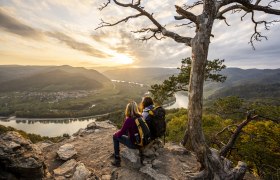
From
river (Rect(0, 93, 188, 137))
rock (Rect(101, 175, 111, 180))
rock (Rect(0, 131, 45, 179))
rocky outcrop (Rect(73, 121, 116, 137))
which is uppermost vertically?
rock (Rect(0, 131, 45, 179))

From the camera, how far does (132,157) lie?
773 cm

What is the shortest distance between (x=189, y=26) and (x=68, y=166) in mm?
7982

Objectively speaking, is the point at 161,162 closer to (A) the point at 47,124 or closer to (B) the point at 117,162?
(B) the point at 117,162

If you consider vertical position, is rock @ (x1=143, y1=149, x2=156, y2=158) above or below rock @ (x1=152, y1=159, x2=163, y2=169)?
above

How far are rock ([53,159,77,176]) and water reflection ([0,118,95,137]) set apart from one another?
82203 millimetres

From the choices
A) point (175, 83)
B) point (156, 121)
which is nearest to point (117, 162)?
point (156, 121)

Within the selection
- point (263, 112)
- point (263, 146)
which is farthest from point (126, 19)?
point (263, 146)

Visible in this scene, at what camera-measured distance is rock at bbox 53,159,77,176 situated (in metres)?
7.00

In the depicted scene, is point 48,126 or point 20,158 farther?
point 48,126

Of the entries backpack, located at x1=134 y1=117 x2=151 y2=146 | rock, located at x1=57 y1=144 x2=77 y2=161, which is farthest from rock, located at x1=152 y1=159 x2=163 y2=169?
rock, located at x1=57 y1=144 x2=77 y2=161

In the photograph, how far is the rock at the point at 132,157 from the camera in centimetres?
748

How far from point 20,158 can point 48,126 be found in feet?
347

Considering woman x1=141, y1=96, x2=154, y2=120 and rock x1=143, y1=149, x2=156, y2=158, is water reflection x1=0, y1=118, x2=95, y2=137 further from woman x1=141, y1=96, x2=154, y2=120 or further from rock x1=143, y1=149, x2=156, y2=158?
woman x1=141, y1=96, x2=154, y2=120

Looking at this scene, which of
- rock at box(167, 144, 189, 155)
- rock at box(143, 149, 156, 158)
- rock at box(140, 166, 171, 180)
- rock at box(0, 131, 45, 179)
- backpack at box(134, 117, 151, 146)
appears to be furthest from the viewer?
rock at box(167, 144, 189, 155)
